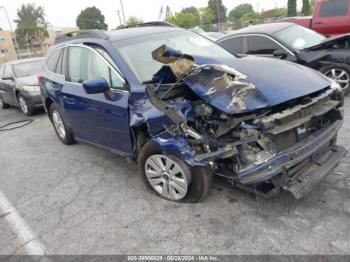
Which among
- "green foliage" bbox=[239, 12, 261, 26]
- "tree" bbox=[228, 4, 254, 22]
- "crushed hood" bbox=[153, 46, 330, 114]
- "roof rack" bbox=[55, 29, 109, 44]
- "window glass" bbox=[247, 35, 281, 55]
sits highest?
"roof rack" bbox=[55, 29, 109, 44]

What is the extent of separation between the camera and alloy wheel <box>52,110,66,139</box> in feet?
19.3

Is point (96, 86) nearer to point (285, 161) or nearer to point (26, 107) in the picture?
point (285, 161)

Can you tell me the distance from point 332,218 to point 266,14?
2445 inches

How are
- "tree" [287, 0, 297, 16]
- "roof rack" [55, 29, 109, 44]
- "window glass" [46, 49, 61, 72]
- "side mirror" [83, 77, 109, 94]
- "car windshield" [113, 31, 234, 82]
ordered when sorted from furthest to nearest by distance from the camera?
"tree" [287, 0, 297, 16] < "window glass" [46, 49, 61, 72] < "roof rack" [55, 29, 109, 44] < "car windshield" [113, 31, 234, 82] < "side mirror" [83, 77, 109, 94]

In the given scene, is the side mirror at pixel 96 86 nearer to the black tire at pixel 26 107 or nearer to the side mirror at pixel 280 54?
the side mirror at pixel 280 54

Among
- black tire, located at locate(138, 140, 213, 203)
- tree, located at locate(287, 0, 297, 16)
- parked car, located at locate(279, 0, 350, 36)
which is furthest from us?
tree, located at locate(287, 0, 297, 16)

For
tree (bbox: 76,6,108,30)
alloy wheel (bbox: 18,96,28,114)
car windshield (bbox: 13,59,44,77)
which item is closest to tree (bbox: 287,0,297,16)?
car windshield (bbox: 13,59,44,77)

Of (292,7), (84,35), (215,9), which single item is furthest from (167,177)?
(215,9)

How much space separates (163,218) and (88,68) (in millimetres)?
2232

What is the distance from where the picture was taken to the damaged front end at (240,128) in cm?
302

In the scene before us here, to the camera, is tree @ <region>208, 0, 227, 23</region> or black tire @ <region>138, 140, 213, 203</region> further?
tree @ <region>208, 0, 227, 23</region>

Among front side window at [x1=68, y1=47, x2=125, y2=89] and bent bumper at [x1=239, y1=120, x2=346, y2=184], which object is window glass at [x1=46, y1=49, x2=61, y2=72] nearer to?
front side window at [x1=68, y1=47, x2=125, y2=89]

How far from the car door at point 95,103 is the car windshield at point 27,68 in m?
5.11

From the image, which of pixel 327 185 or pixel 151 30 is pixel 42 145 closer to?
pixel 151 30
